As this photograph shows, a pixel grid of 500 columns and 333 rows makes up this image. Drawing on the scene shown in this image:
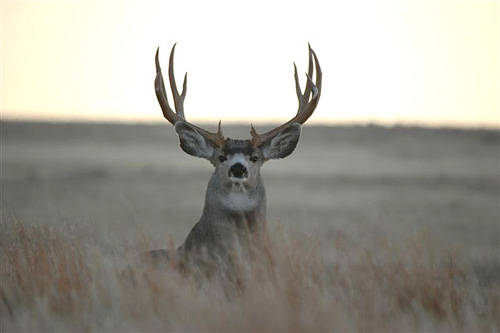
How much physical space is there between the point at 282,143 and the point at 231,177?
84 centimetres

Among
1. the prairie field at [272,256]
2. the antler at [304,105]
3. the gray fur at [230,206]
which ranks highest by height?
the antler at [304,105]

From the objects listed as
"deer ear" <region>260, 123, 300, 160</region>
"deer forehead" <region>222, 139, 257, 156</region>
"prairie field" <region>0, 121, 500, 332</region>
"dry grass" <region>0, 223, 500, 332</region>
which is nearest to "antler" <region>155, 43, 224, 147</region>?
"deer forehead" <region>222, 139, 257, 156</region>

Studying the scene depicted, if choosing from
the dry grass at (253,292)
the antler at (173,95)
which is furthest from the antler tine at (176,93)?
the dry grass at (253,292)

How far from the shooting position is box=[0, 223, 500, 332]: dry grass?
272 inches

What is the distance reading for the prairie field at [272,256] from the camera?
23.4ft

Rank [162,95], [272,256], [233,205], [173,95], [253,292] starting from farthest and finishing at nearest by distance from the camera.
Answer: [173,95]
[162,95]
[233,205]
[272,256]
[253,292]

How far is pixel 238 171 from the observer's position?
8.33 metres

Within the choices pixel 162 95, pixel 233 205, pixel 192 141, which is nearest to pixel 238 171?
pixel 233 205

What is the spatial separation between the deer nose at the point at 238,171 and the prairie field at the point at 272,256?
561 mm

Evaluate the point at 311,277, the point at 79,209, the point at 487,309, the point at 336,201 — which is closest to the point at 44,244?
the point at 311,277

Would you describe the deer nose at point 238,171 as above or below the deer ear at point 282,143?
below

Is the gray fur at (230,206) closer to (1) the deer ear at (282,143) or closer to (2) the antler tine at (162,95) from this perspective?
(1) the deer ear at (282,143)

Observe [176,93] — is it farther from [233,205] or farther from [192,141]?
[233,205]

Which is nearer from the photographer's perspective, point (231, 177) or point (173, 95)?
point (231, 177)
